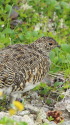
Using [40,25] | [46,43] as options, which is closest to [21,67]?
[46,43]

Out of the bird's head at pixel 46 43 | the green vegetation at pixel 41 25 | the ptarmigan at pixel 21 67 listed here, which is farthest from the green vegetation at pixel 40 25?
the ptarmigan at pixel 21 67

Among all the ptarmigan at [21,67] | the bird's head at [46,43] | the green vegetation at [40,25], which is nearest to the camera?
the ptarmigan at [21,67]

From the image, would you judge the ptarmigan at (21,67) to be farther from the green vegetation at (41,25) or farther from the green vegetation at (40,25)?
the green vegetation at (41,25)

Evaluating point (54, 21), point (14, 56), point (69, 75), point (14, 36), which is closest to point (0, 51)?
point (14, 56)

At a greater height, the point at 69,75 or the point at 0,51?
the point at 0,51

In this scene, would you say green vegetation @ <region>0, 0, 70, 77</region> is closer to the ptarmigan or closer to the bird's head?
the bird's head

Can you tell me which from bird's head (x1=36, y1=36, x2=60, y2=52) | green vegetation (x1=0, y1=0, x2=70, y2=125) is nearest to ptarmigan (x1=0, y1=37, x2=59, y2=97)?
bird's head (x1=36, y1=36, x2=60, y2=52)

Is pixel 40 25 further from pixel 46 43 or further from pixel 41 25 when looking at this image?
pixel 46 43

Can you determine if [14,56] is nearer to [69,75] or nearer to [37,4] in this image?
[69,75]

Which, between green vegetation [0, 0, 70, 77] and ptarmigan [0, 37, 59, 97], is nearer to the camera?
ptarmigan [0, 37, 59, 97]
